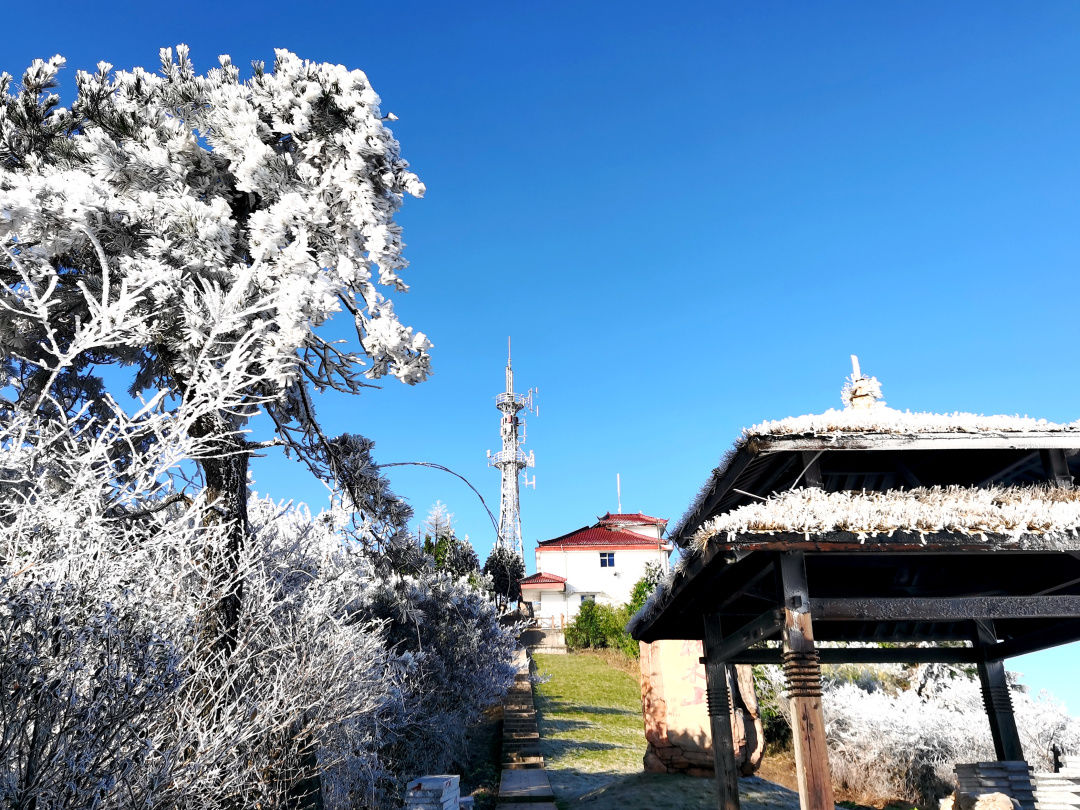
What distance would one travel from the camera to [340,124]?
8.34 m

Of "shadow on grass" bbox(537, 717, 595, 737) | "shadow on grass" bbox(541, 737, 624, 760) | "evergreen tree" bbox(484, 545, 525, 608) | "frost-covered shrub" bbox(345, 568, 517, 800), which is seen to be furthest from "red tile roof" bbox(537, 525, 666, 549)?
"frost-covered shrub" bbox(345, 568, 517, 800)

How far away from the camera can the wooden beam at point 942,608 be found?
20.6 ft

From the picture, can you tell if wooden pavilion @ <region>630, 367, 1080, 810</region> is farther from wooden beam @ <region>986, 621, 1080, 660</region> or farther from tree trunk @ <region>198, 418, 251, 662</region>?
tree trunk @ <region>198, 418, 251, 662</region>

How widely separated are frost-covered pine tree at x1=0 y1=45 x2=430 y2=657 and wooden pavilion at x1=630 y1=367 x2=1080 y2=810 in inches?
156

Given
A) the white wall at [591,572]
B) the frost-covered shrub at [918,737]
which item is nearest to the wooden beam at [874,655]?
the frost-covered shrub at [918,737]

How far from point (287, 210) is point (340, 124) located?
1.55m

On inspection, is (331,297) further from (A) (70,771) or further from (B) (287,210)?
(A) (70,771)

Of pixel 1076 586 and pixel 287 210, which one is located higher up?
A: pixel 287 210

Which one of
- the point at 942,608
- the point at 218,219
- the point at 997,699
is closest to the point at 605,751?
the point at 997,699

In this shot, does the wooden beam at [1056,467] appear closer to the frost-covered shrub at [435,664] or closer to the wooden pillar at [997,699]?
the wooden pillar at [997,699]

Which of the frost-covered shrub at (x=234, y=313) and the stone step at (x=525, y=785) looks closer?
the frost-covered shrub at (x=234, y=313)

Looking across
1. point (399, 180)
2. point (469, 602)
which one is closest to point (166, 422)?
point (399, 180)

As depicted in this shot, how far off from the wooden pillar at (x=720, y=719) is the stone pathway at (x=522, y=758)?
402 cm

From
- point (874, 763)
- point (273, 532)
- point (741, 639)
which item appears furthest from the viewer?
point (874, 763)
